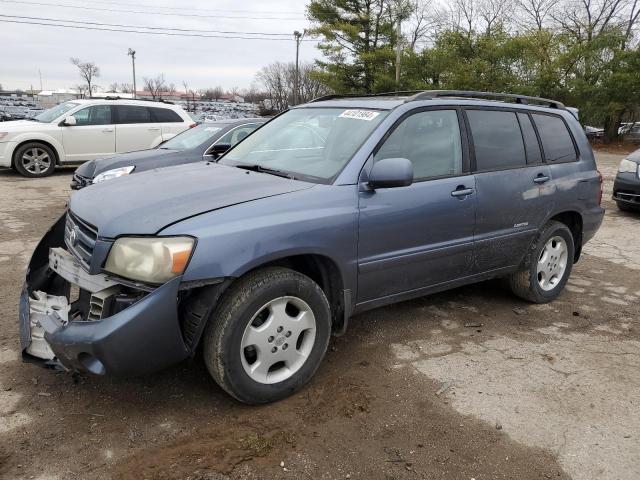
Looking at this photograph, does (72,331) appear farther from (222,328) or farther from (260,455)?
(260,455)

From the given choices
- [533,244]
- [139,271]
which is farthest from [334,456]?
[533,244]

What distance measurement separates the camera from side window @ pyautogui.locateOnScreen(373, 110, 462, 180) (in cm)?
343

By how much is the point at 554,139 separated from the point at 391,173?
2192mm

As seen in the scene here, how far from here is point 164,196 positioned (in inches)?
115

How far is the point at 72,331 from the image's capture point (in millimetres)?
2486

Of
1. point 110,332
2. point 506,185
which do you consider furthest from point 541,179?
point 110,332

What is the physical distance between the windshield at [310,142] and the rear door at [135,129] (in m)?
8.16

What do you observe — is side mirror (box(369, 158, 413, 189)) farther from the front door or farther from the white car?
the white car

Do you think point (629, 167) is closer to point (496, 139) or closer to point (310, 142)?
point (496, 139)

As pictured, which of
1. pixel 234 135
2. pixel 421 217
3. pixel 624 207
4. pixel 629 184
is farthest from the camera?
pixel 624 207

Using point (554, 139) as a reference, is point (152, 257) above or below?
below

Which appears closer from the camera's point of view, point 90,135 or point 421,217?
point 421,217

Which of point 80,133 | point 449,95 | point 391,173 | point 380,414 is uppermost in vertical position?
point 449,95

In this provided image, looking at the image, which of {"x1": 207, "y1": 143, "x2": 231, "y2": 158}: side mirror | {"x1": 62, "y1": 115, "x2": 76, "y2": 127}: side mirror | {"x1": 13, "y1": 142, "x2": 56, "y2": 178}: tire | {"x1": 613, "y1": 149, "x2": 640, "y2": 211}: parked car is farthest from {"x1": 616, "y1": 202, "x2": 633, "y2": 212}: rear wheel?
{"x1": 13, "y1": 142, "x2": 56, "y2": 178}: tire
